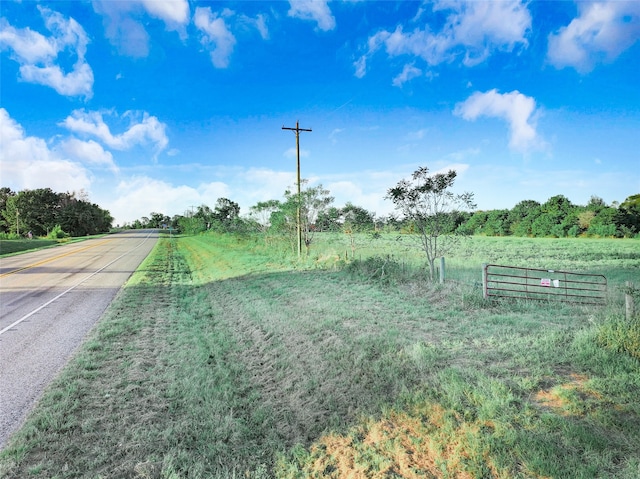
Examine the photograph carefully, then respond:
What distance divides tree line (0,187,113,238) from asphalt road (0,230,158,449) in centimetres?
4598

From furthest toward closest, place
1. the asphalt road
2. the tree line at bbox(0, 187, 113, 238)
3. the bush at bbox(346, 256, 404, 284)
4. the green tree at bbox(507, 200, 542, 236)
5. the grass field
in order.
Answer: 1. the tree line at bbox(0, 187, 113, 238)
2. the green tree at bbox(507, 200, 542, 236)
3. the bush at bbox(346, 256, 404, 284)
4. the asphalt road
5. the grass field

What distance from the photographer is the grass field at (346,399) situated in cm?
330

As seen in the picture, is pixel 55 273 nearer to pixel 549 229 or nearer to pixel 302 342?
pixel 302 342

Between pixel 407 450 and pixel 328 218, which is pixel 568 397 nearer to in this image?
pixel 407 450

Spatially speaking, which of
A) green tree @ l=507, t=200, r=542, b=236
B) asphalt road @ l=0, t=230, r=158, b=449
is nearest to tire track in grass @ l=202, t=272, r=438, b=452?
asphalt road @ l=0, t=230, r=158, b=449

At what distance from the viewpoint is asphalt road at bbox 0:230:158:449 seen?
4.80m

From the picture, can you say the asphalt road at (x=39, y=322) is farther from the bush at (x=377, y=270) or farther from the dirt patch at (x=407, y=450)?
the bush at (x=377, y=270)

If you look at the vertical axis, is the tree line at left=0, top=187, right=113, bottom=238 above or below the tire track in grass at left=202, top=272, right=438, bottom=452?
above

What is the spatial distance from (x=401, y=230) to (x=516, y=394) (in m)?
9.36

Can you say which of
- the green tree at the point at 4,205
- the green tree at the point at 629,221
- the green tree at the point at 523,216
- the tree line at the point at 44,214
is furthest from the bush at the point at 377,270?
the green tree at the point at 4,205

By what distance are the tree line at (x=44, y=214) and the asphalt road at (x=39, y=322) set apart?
4598 centimetres

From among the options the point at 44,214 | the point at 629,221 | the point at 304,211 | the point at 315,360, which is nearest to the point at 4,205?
the point at 44,214

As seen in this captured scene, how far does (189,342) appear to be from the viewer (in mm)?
6848

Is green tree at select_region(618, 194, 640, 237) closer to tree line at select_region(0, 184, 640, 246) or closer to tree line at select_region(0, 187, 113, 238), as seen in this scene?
tree line at select_region(0, 184, 640, 246)
